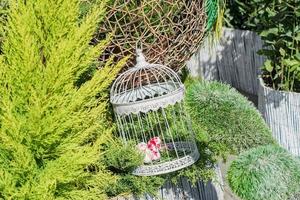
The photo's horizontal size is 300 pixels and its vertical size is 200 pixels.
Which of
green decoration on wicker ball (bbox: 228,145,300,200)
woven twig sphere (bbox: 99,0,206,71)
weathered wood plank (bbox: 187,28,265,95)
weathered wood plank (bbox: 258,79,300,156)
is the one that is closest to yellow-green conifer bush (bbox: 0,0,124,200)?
woven twig sphere (bbox: 99,0,206,71)

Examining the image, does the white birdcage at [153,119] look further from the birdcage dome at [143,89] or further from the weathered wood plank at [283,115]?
the weathered wood plank at [283,115]

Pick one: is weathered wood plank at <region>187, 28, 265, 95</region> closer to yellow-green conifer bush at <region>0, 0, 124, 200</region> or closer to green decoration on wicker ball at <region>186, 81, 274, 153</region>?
green decoration on wicker ball at <region>186, 81, 274, 153</region>

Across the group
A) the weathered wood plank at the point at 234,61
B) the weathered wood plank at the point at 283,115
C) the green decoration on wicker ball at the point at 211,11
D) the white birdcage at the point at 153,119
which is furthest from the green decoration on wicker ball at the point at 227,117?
the weathered wood plank at the point at 234,61

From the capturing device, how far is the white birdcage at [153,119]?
1.80 meters

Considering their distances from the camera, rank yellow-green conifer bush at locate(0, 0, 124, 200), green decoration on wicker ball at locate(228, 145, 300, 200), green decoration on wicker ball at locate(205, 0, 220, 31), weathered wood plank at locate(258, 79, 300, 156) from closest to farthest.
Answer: yellow-green conifer bush at locate(0, 0, 124, 200) → green decoration on wicker ball at locate(228, 145, 300, 200) → green decoration on wicker ball at locate(205, 0, 220, 31) → weathered wood plank at locate(258, 79, 300, 156)

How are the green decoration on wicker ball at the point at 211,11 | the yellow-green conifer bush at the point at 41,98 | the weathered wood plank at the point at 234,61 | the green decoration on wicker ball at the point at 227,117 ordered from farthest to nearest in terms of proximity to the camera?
the weathered wood plank at the point at 234,61 < the green decoration on wicker ball at the point at 227,117 < the green decoration on wicker ball at the point at 211,11 < the yellow-green conifer bush at the point at 41,98

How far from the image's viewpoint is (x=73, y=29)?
1.48 meters

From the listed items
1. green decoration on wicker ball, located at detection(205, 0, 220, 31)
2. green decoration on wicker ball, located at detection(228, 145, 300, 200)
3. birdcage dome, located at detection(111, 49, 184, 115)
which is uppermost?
green decoration on wicker ball, located at detection(205, 0, 220, 31)

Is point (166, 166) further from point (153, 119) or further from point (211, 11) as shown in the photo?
point (211, 11)

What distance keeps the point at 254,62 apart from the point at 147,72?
1971 mm

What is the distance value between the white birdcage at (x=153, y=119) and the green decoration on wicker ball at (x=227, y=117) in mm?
285

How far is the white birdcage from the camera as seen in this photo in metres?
1.80

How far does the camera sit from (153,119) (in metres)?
2.28

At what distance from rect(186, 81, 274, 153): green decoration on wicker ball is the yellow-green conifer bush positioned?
109 centimetres
